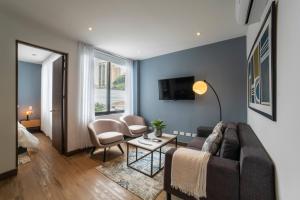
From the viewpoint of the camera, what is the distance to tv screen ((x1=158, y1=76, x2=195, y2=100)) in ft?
12.1

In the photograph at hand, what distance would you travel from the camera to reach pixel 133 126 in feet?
13.6

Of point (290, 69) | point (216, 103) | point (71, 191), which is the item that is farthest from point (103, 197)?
point (216, 103)

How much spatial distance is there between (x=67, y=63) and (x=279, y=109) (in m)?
3.61

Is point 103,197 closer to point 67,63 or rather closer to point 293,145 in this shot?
point 293,145

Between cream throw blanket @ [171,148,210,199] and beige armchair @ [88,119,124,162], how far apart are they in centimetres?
175

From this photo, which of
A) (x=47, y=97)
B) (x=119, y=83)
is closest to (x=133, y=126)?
(x=119, y=83)

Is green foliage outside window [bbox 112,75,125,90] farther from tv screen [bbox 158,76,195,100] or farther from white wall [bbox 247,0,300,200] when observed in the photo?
white wall [bbox 247,0,300,200]

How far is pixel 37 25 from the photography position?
261 cm

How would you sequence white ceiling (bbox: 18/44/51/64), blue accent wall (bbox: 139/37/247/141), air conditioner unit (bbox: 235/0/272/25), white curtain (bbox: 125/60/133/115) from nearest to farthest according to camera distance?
1. air conditioner unit (bbox: 235/0/272/25)
2. blue accent wall (bbox: 139/37/247/141)
3. white ceiling (bbox: 18/44/51/64)
4. white curtain (bbox: 125/60/133/115)

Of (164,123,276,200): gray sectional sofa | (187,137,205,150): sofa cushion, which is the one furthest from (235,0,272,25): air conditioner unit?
(187,137,205,150): sofa cushion

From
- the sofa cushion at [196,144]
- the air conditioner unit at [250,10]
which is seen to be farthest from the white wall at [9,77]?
the air conditioner unit at [250,10]

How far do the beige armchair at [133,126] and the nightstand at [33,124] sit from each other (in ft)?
11.4

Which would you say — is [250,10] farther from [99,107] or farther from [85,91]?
[99,107]

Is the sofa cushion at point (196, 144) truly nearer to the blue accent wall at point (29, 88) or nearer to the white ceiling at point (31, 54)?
the white ceiling at point (31, 54)
